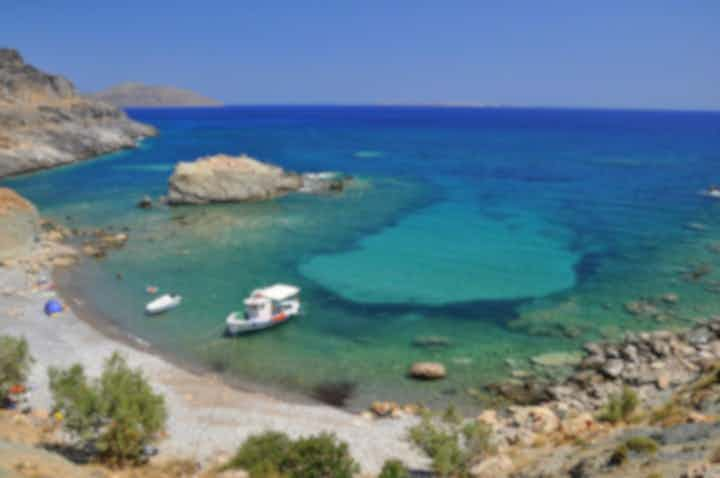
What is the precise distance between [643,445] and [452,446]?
6.75m

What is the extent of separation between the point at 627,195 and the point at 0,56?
15584 cm

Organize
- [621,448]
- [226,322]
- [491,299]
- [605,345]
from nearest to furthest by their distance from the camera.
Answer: [621,448] < [605,345] < [226,322] < [491,299]

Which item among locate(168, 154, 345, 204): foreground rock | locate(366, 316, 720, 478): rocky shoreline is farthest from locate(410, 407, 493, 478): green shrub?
locate(168, 154, 345, 204): foreground rock

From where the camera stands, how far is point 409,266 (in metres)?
51.7

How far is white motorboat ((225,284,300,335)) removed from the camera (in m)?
37.8

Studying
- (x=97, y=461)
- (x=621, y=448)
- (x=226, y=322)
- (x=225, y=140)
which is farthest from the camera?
(x=225, y=140)

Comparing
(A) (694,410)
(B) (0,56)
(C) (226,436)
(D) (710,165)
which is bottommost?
(C) (226,436)

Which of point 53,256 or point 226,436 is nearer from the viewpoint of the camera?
point 226,436

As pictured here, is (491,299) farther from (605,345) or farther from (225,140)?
(225,140)


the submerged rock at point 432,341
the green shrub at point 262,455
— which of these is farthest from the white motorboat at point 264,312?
the green shrub at point 262,455

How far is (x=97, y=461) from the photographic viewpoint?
2159cm

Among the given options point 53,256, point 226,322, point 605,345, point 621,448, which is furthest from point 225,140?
point 621,448

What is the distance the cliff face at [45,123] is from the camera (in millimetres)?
109812

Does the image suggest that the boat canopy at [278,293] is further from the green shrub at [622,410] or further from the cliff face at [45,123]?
the cliff face at [45,123]
